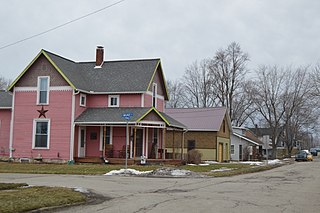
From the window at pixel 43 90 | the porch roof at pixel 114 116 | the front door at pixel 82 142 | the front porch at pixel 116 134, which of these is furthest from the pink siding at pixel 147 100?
the window at pixel 43 90

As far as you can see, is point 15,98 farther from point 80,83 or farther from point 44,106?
point 80,83

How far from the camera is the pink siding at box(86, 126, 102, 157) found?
3519cm

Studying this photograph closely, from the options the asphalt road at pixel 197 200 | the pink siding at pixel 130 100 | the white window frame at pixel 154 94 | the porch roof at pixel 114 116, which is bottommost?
the asphalt road at pixel 197 200

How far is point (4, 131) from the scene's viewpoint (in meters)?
37.8

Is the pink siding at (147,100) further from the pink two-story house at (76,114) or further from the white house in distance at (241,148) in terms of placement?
the white house in distance at (241,148)

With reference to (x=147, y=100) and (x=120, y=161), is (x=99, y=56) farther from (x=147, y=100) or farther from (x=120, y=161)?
(x=120, y=161)

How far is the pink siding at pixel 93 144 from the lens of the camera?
35191 mm

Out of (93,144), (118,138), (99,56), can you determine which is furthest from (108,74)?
(93,144)

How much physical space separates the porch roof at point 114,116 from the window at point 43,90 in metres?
3.11

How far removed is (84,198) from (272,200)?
6104 mm

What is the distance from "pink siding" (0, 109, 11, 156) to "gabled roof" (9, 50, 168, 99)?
11.2 feet

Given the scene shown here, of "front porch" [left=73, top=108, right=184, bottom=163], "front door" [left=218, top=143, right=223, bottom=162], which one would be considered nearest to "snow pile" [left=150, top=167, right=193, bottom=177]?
"front porch" [left=73, top=108, right=184, bottom=163]

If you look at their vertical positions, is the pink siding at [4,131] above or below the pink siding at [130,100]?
below

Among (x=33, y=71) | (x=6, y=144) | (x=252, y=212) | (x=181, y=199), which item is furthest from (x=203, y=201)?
(x=6, y=144)
